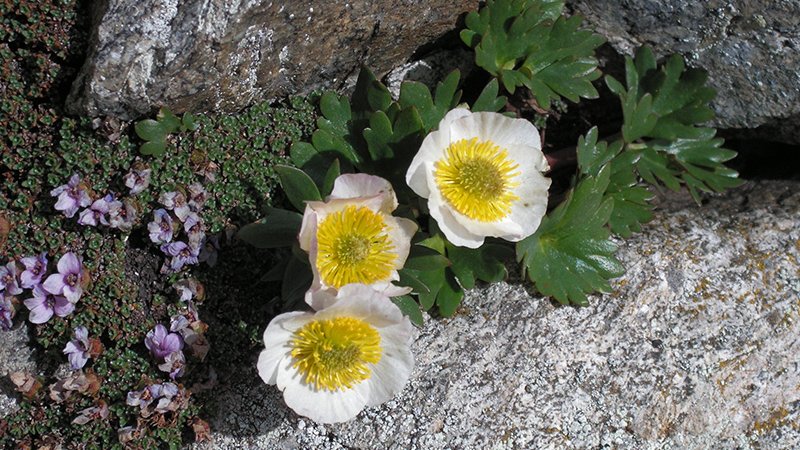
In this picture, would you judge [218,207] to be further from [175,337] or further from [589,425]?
[589,425]

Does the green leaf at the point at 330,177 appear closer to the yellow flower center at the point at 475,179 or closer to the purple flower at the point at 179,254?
the yellow flower center at the point at 475,179

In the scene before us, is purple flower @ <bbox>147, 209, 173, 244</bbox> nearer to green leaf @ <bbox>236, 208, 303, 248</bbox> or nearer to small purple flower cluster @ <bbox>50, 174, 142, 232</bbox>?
small purple flower cluster @ <bbox>50, 174, 142, 232</bbox>

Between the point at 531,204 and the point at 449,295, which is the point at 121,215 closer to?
the point at 449,295

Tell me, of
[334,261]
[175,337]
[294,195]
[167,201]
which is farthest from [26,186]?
[334,261]

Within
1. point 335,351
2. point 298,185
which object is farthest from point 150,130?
point 335,351

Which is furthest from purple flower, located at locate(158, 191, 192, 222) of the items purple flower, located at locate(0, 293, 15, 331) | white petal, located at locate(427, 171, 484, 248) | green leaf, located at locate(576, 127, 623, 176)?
green leaf, located at locate(576, 127, 623, 176)

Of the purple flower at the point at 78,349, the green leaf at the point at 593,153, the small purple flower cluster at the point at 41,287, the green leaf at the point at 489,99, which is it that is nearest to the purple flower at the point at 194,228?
the small purple flower cluster at the point at 41,287
